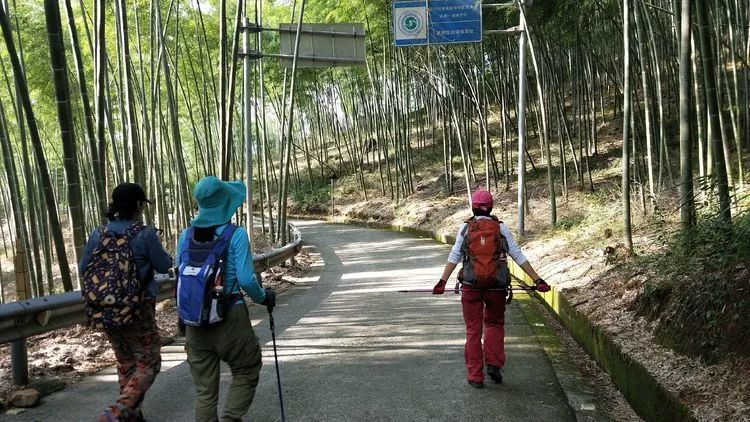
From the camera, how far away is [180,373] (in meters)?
4.15

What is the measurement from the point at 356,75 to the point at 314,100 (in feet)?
20.9

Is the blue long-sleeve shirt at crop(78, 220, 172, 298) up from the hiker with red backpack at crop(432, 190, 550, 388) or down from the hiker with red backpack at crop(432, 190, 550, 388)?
up

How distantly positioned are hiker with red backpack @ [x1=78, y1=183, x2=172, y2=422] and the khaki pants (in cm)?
37

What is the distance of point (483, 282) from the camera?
3.80m

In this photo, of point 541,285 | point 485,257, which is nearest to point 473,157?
point 541,285

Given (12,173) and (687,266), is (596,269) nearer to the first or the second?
(687,266)

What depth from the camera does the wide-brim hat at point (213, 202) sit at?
277 centimetres

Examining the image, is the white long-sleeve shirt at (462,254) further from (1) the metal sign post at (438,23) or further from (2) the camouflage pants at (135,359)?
(1) the metal sign post at (438,23)

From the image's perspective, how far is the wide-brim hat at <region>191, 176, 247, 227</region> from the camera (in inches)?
109

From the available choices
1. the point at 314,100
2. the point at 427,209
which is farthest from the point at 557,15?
the point at 314,100

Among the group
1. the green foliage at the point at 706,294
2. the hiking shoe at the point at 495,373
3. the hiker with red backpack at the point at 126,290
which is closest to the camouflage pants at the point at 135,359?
the hiker with red backpack at the point at 126,290

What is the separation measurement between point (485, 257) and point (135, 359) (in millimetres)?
2100

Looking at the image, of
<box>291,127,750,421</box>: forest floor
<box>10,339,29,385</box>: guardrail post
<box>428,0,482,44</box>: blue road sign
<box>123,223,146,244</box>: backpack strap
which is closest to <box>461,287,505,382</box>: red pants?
<box>291,127,750,421</box>: forest floor

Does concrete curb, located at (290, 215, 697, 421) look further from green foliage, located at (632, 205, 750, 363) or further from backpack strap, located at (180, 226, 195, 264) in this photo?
backpack strap, located at (180, 226, 195, 264)
